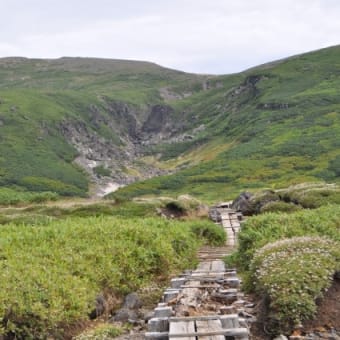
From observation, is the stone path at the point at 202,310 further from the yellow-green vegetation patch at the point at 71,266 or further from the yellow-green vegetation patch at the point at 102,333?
the yellow-green vegetation patch at the point at 71,266

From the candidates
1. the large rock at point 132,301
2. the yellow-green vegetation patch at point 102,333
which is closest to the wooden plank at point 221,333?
the yellow-green vegetation patch at point 102,333

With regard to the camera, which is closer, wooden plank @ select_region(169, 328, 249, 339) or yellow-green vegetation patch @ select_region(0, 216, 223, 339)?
wooden plank @ select_region(169, 328, 249, 339)

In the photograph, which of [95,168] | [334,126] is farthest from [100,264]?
[95,168]

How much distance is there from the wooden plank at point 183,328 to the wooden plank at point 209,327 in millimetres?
112

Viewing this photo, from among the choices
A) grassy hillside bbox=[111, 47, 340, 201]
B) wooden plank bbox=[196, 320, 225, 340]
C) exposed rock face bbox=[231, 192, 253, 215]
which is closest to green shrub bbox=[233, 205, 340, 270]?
wooden plank bbox=[196, 320, 225, 340]

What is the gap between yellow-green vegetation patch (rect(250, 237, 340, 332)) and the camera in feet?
35.1

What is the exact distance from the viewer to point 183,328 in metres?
9.48

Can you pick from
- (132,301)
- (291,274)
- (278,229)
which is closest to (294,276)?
(291,274)

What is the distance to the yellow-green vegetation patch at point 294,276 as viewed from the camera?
1070cm

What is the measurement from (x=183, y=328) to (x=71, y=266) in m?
5.15

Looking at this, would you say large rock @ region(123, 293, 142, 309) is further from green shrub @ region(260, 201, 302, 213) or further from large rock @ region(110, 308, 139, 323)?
green shrub @ region(260, 201, 302, 213)

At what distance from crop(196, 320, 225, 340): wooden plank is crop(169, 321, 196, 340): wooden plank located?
112 mm

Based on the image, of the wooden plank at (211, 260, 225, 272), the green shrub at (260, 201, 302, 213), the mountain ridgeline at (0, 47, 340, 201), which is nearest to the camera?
the wooden plank at (211, 260, 225, 272)

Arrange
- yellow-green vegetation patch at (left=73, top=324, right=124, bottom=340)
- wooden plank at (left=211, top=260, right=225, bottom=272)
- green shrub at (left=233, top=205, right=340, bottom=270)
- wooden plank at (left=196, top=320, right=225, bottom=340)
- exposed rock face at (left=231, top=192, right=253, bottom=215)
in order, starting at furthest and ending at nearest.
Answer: exposed rock face at (left=231, top=192, right=253, bottom=215), green shrub at (left=233, top=205, right=340, bottom=270), wooden plank at (left=211, top=260, right=225, bottom=272), yellow-green vegetation patch at (left=73, top=324, right=124, bottom=340), wooden plank at (left=196, top=320, right=225, bottom=340)
